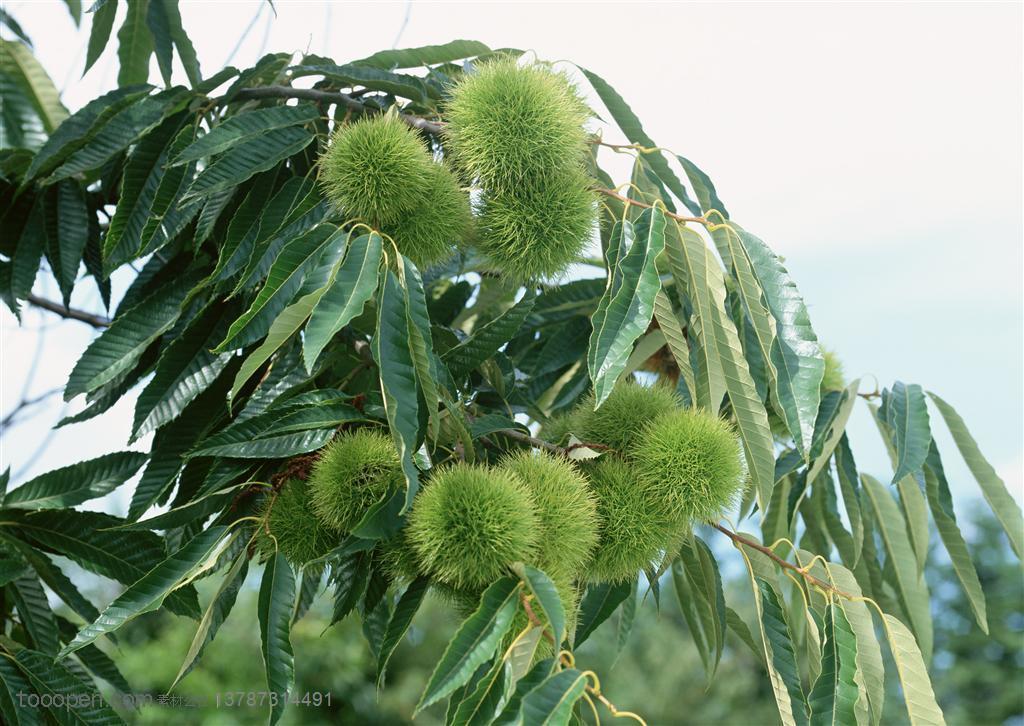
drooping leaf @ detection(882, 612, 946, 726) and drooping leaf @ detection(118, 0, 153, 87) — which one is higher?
drooping leaf @ detection(118, 0, 153, 87)

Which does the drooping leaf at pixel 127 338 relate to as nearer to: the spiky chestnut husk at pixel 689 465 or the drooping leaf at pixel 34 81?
the spiky chestnut husk at pixel 689 465

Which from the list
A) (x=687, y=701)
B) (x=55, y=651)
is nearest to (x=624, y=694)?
(x=687, y=701)

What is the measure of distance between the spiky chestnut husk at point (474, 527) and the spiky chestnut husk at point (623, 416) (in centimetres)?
20

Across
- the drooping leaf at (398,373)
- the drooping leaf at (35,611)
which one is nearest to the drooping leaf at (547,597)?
the drooping leaf at (398,373)

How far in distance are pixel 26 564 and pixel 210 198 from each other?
56 cm

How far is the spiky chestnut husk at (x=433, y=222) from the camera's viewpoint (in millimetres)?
1044

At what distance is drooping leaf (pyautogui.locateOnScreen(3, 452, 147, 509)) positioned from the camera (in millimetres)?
1329

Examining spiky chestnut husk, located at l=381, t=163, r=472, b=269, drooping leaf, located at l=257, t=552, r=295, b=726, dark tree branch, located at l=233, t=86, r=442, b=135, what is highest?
dark tree branch, located at l=233, t=86, r=442, b=135

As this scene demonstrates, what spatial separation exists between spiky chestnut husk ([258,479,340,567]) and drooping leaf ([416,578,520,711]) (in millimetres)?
244

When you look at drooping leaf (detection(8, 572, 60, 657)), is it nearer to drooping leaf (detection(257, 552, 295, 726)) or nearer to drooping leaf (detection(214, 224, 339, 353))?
drooping leaf (detection(257, 552, 295, 726))

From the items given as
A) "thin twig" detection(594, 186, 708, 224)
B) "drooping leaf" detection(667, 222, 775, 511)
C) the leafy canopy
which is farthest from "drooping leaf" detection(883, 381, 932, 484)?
"thin twig" detection(594, 186, 708, 224)

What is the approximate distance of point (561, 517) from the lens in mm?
934

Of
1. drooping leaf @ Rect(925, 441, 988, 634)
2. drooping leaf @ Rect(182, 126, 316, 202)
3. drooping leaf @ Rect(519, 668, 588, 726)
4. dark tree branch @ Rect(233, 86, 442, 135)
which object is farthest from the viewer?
drooping leaf @ Rect(925, 441, 988, 634)

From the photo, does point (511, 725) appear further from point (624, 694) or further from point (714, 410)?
point (624, 694)
